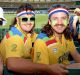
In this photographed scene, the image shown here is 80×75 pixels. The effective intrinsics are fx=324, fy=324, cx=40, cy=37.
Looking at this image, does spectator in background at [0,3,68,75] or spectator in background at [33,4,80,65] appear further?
spectator in background at [33,4,80,65]

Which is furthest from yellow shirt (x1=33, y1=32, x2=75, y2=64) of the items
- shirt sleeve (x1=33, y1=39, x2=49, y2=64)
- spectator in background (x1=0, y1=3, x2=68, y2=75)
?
spectator in background (x1=0, y1=3, x2=68, y2=75)

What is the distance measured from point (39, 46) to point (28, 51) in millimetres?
226

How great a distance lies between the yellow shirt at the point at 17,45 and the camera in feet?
8.43

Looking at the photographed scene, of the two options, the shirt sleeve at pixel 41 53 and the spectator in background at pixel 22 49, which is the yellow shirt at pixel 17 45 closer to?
the spectator in background at pixel 22 49

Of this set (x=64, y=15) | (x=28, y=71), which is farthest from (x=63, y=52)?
(x=28, y=71)

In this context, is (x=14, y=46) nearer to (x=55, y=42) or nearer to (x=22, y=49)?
(x=22, y=49)

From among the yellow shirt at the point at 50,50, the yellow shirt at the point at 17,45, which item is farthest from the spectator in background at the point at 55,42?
the yellow shirt at the point at 17,45

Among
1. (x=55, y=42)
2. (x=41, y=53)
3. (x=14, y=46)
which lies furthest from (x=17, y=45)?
(x=55, y=42)

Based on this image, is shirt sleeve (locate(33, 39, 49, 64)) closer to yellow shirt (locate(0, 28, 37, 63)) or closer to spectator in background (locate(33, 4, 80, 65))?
spectator in background (locate(33, 4, 80, 65))

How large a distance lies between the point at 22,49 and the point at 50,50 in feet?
0.76

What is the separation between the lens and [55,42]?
108 inches

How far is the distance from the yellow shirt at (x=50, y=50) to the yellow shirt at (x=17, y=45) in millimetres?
118

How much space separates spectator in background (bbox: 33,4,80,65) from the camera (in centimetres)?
260

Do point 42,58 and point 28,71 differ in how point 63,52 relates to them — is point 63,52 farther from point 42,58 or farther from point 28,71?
point 28,71
